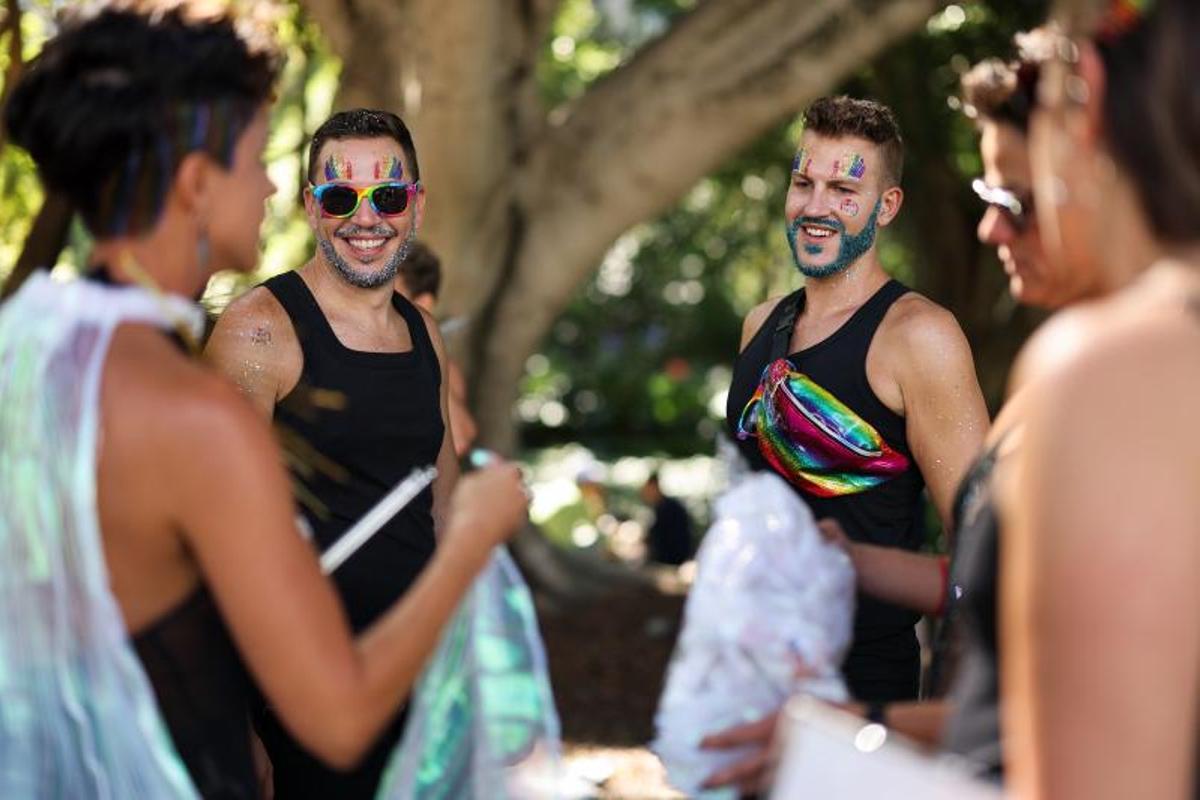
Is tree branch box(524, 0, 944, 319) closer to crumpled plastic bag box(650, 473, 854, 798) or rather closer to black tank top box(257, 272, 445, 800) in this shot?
black tank top box(257, 272, 445, 800)

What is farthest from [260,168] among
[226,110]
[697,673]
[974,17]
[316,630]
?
[974,17]

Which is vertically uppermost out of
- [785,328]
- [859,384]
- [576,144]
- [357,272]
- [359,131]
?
[576,144]

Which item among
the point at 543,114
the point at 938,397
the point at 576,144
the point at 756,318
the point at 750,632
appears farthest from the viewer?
the point at 543,114

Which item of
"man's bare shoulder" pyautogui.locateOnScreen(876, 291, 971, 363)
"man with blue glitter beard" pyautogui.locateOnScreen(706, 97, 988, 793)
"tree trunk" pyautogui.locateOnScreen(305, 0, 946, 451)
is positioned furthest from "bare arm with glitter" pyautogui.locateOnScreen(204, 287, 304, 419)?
"tree trunk" pyautogui.locateOnScreen(305, 0, 946, 451)

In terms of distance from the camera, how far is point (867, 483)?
3.81 meters

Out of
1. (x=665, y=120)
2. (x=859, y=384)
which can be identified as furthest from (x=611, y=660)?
(x=859, y=384)

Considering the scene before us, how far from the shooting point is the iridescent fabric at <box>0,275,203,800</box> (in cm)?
217

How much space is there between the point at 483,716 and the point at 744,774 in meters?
0.50

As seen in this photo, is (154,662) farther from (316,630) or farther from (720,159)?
(720,159)

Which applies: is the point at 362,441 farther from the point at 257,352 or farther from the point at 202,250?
the point at 202,250

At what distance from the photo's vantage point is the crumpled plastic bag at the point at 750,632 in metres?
2.38

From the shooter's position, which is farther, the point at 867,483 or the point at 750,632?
the point at 867,483

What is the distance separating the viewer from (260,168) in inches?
94.9

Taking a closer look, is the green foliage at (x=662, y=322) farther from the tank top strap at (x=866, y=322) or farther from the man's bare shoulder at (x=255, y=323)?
the man's bare shoulder at (x=255, y=323)
